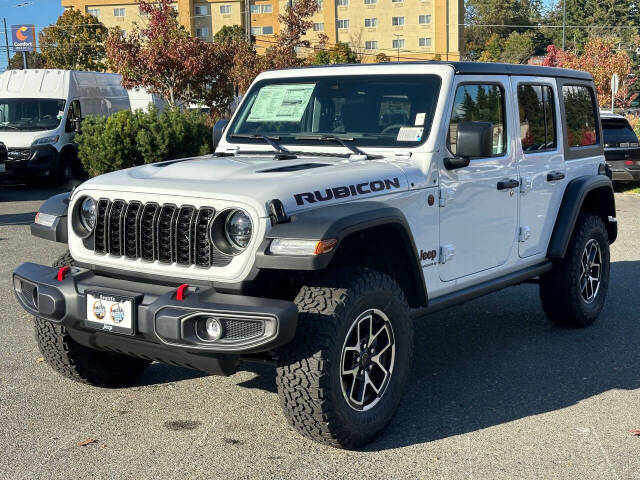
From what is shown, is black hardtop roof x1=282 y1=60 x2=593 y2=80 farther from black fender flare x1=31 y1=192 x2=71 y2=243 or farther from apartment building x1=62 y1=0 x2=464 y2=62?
apartment building x1=62 y1=0 x2=464 y2=62

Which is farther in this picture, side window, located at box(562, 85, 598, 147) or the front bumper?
side window, located at box(562, 85, 598, 147)

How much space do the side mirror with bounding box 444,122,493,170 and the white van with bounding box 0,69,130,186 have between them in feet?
47.4

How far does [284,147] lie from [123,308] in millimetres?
1732

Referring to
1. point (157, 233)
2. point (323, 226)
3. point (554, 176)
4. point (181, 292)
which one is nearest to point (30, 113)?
point (554, 176)

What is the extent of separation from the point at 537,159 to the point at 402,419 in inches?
89.6

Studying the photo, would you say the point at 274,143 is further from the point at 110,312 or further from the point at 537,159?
the point at 537,159

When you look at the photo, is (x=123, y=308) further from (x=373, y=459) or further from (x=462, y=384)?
(x=462, y=384)

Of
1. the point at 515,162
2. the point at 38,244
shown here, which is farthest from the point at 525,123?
the point at 38,244

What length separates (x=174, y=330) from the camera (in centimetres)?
386

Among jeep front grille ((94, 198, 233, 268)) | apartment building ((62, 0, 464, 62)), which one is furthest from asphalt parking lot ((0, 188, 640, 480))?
apartment building ((62, 0, 464, 62))

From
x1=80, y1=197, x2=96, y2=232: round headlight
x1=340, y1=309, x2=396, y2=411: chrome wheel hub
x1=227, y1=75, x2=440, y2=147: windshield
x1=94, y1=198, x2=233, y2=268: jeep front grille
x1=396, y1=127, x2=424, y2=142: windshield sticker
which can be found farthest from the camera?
x1=227, y1=75, x2=440, y2=147: windshield

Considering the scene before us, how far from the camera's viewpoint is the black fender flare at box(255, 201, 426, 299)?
151 inches

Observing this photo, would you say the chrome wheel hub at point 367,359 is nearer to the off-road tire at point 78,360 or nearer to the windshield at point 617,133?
the off-road tire at point 78,360

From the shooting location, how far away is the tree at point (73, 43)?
58.4 metres
